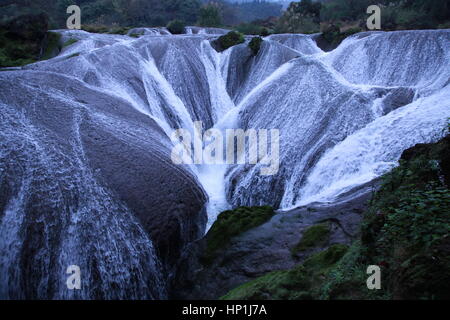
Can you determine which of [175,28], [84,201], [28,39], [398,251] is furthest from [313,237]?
[175,28]

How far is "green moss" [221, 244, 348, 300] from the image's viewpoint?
4188 millimetres

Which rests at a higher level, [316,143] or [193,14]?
[193,14]

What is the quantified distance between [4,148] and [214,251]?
4.50 m

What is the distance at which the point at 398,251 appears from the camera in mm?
3594

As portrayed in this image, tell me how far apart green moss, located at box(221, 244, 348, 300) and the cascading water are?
6.79 feet

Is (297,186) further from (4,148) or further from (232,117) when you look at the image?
(4,148)

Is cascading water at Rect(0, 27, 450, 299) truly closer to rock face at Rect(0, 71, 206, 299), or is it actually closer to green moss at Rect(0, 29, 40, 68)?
rock face at Rect(0, 71, 206, 299)

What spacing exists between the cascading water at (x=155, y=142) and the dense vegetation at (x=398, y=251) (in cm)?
176

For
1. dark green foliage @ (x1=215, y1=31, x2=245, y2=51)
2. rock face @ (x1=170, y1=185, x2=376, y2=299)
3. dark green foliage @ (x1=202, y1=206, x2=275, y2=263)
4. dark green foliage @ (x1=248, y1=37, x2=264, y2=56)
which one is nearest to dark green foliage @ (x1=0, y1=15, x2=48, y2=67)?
dark green foliage @ (x1=215, y1=31, x2=245, y2=51)

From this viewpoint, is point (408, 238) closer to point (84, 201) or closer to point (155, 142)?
point (84, 201)

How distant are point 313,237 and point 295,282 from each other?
1558 millimetres

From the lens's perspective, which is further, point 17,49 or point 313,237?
point 17,49
